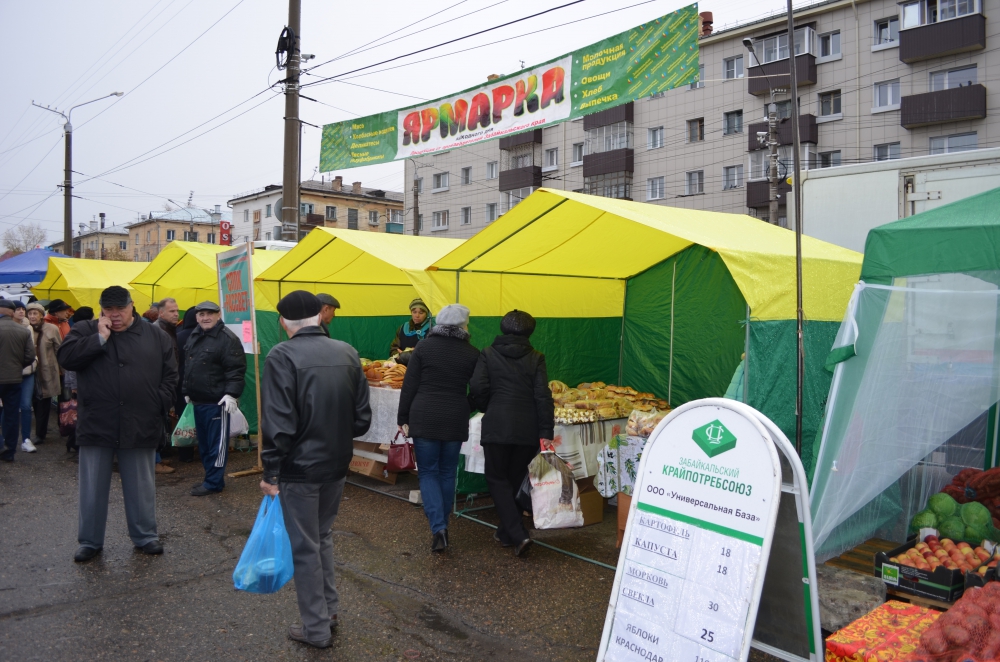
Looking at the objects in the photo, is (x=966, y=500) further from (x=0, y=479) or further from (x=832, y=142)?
(x=832, y=142)

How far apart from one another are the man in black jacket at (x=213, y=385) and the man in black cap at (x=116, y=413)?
1.74 meters

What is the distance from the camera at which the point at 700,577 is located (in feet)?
9.78

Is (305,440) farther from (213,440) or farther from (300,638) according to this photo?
(213,440)

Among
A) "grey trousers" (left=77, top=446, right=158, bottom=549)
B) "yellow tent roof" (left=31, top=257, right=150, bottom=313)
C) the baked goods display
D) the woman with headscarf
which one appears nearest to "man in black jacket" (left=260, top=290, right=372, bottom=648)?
"grey trousers" (left=77, top=446, right=158, bottom=549)

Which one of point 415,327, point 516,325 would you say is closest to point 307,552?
point 516,325

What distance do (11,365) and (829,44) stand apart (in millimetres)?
26930

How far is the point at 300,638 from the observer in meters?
3.82

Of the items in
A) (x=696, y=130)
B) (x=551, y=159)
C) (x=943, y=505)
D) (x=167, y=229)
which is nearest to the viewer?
(x=943, y=505)

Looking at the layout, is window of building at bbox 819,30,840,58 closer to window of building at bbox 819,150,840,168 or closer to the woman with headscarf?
window of building at bbox 819,150,840,168

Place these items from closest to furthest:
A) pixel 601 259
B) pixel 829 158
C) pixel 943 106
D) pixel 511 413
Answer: pixel 511 413
pixel 601 259
pixel 943 106
pixel 829 158

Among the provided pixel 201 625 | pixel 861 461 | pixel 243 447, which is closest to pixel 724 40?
pixel 243 447

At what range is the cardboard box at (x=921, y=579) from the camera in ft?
11.8

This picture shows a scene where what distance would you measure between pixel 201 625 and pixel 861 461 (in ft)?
12.9

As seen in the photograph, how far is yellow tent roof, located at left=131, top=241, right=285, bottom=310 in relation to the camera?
10.4 meters
